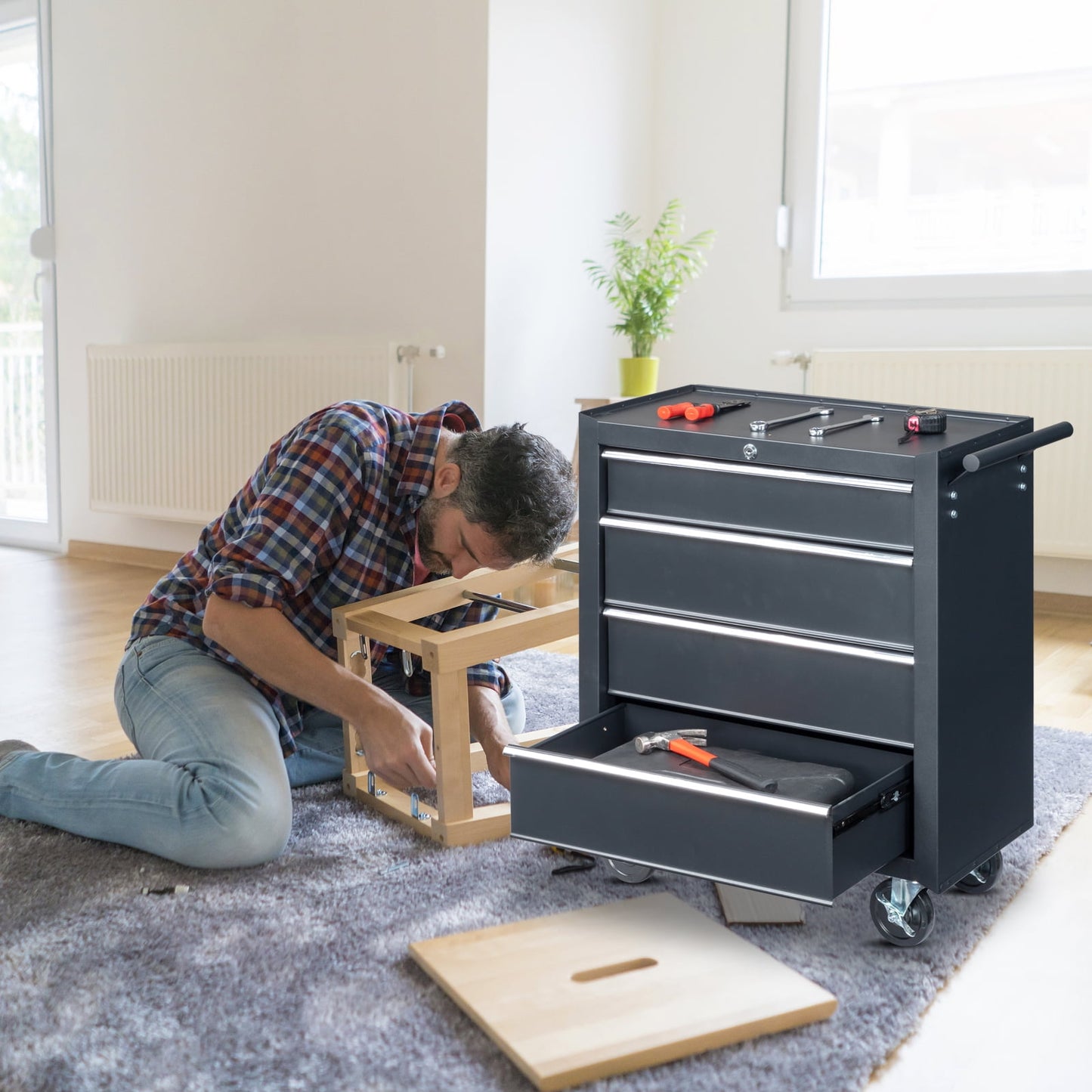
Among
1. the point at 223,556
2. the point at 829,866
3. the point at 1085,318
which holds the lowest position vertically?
the point at 829,866

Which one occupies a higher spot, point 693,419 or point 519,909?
point 693,419

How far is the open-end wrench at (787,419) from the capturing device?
1.24m

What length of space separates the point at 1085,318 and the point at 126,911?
271 centimetres

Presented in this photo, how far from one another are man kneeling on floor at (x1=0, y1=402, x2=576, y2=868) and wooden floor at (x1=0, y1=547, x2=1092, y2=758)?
15.7 inches

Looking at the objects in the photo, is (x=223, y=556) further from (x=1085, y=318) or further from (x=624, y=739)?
(x=1085, y=318)

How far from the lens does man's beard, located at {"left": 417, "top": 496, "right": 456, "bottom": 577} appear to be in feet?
4.99

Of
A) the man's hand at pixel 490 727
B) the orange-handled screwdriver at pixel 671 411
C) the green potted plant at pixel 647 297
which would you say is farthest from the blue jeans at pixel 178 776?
the green potted plant at pixel 647 297

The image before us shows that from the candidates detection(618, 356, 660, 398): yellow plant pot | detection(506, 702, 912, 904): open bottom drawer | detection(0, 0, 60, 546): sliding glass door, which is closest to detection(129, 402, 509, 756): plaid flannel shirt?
detection(506, 702, 912, 904): open bottom drawer

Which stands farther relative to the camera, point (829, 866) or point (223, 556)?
point (223, 556)

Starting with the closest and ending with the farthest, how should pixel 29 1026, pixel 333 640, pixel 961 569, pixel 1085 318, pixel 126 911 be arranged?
pixel 29 1026, pixel 961 569, pixel 126 911, pixel 333 640, pixel 1085 318

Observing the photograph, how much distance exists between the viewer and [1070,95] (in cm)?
307

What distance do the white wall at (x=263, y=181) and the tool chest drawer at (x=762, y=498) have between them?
1877 mm

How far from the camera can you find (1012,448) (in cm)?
118

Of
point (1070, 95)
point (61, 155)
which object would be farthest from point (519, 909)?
point (61, 155)
